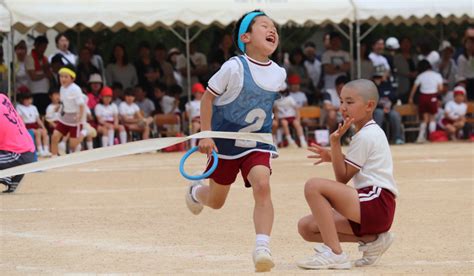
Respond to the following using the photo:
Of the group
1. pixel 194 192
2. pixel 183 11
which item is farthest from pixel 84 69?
pixel 194 192

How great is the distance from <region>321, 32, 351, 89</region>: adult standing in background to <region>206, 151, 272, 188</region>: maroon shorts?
1662 cm

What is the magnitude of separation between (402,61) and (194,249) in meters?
17.9

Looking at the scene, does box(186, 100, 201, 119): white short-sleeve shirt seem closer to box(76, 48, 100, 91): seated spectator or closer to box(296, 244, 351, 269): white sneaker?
box(76, 48, 100, 91): seated spectator

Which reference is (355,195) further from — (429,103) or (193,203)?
(429,103)

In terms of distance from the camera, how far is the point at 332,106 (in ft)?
80.0

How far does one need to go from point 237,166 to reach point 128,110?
15.5m

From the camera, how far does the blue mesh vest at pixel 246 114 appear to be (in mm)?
8289

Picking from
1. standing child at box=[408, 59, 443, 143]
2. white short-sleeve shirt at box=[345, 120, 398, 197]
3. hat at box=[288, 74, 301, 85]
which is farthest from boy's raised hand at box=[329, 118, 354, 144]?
standing child at box=[408, 59, 443, 143]

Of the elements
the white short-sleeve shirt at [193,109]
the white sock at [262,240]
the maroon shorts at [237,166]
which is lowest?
the white short-sleeve shirt at [193,109]

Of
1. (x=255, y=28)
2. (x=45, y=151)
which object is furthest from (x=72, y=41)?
(x=255, y=28)

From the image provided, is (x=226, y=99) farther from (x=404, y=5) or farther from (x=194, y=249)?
(x=404, y=5)

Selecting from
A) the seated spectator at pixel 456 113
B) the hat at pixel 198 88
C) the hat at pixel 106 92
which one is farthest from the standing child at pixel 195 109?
the seated spectator at pixel 456 113

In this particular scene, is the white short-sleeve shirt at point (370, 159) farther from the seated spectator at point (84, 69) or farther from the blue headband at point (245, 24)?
the seated spectator at point (84, 69)

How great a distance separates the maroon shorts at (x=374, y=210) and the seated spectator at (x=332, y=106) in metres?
16.5
